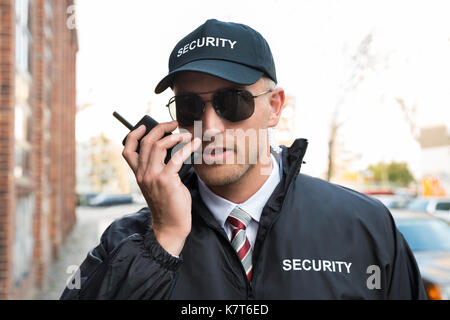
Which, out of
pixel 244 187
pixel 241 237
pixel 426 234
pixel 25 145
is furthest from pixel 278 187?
pixel 25 145

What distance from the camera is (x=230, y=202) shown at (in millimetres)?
1861

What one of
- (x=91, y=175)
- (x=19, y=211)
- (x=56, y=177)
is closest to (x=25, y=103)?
(x=19, y=211)

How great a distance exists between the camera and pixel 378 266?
1675 millimetres

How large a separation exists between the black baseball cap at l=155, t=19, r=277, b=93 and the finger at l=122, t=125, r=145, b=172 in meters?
0.32

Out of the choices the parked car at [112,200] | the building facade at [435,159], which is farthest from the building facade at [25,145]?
the building facade at [435,159]

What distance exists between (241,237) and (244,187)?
0.75ft

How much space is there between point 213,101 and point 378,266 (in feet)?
2.88

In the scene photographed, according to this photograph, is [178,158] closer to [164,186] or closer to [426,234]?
[164,186]

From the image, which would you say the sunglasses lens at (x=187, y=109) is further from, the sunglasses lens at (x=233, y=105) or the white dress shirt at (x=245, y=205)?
the white dress shirt at (x=245, y=205)

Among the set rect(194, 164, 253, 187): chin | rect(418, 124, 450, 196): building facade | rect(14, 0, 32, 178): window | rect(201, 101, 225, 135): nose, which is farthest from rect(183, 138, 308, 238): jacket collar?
rect(418, 124, 450, 196): building facade

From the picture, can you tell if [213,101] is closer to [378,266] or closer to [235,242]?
[235,242]

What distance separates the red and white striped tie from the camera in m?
1.70

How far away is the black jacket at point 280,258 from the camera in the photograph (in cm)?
151

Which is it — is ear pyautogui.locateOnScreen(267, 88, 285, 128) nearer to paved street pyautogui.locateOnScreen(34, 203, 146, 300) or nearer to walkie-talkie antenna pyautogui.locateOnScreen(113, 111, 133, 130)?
walkie-talkie antenna pyautogui.locateOnScreen(113, 111, 133, 130)
